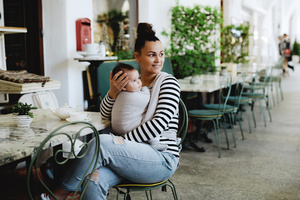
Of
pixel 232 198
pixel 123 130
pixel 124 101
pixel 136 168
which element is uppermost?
pixel 124 101

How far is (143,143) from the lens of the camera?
194cm

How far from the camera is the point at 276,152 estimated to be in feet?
13.9

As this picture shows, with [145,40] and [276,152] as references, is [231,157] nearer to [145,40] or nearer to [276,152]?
[276,152]

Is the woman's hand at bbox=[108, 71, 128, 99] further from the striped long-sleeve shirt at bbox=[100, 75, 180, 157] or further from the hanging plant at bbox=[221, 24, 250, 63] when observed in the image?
the hanging plant at bbox=[221, 24, 250, 63]

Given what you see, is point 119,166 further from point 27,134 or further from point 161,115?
point 27,134

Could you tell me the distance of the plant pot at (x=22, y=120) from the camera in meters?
2.01

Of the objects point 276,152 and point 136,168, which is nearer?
point 136,168

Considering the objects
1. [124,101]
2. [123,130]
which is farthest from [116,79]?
[123,130]

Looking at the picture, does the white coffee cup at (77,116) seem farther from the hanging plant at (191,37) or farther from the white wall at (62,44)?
the hanging plant at (191,37)

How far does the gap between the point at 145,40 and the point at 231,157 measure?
232 cm

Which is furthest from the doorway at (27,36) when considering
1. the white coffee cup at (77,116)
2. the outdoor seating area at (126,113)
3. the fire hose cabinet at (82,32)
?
the white coffee cup at (77,116)

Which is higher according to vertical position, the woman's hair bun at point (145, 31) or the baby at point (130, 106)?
the woman's hair bun at point (145, 31)

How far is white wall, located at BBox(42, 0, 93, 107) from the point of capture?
4.11 metres

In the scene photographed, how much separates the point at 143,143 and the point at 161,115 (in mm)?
177
